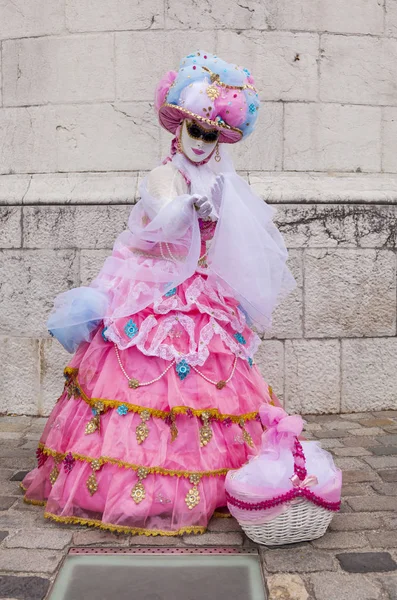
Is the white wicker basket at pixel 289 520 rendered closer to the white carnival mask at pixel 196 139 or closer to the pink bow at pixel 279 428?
the pink bow at pixel 279 428

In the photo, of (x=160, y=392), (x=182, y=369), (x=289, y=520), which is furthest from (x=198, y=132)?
(x=289, y=520)

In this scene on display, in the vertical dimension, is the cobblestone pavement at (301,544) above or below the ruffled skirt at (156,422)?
below

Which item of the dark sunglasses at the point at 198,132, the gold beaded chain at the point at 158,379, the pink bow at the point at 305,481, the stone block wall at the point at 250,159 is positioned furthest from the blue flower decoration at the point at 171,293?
Answer: the stone block wall at the point at 250,159

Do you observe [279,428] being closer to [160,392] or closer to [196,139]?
[160,392]

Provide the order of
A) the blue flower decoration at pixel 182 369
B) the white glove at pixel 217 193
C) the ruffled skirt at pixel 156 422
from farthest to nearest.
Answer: the white glove at pixel 217 193, the blue flower decoration at pixel 182 369, the ruffled skirt at pixel 156 422

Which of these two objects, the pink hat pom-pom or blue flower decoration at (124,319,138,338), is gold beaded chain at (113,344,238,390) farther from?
the pink hat pom-pom

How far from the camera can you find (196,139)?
333 cm

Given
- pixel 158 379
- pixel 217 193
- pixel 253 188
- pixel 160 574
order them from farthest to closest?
pixel 253 188, pixel 217 193, pixel 158 379, pixel 160 574

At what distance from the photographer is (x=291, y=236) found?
17.4ft

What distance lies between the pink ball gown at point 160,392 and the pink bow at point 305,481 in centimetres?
45

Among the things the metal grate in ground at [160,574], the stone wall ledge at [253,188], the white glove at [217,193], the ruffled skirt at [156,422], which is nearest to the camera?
the metal grate in ground at [160,574]

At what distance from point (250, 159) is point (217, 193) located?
2.41 m

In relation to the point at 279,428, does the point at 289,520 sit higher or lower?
lower

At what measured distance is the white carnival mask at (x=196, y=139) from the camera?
10.9 feet
